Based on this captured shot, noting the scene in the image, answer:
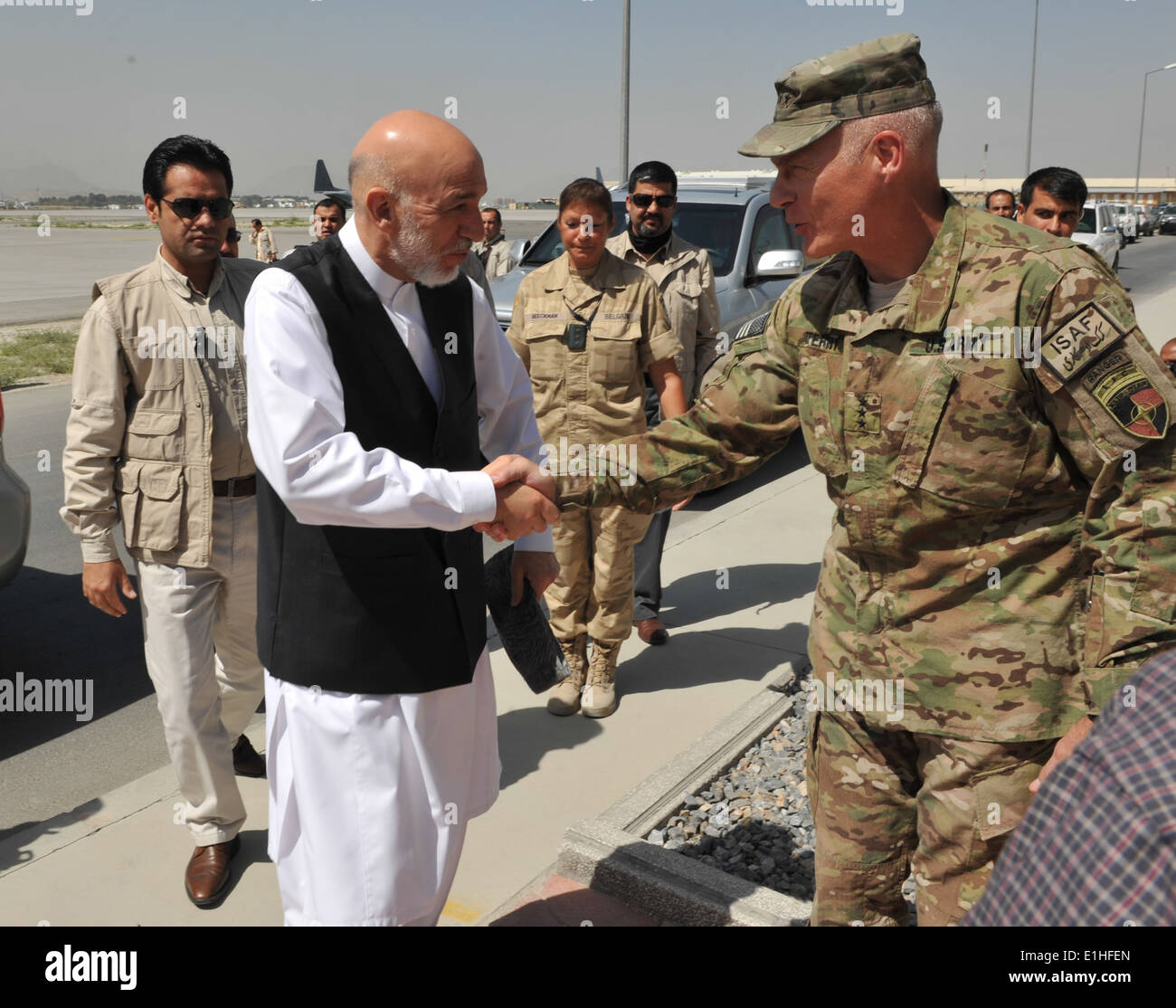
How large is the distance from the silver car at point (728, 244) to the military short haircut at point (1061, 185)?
2.46 meters

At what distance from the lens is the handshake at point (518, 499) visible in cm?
247

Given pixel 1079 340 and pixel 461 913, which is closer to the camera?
pixel 1079 340

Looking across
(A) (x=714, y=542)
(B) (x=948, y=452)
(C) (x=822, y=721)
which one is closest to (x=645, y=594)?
(A) (x=714, y=542)

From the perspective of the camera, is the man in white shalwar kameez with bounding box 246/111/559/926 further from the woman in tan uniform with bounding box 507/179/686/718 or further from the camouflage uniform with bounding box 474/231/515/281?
the camouflage uniform with bounding box 474/231/515/281

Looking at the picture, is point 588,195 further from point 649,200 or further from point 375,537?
point 375,537

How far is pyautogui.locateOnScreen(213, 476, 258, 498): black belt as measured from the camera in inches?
136

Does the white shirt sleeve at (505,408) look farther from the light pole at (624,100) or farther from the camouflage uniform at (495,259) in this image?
the light pole at (624,100)

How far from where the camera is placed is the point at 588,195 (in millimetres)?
4500

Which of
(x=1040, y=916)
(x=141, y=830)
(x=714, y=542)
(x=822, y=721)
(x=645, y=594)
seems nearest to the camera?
(x=1040, y=916)

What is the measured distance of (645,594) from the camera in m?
5.44

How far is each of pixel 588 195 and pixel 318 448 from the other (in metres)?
2.69

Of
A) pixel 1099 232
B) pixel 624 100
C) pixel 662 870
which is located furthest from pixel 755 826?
pixel 1099 232

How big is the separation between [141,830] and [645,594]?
Answer: 260 cm
